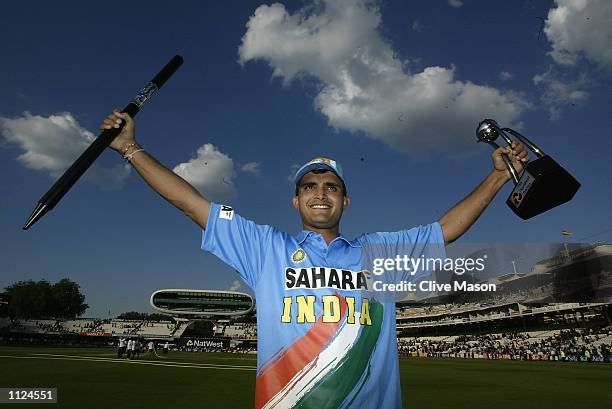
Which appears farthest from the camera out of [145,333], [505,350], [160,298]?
[160,298]

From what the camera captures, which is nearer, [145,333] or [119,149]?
[119,149]

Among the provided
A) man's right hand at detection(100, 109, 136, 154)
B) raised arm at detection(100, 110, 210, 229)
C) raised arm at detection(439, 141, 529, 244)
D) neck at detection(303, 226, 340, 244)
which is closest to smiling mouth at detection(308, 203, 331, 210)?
neck at detection(303, 226, 340, 244)

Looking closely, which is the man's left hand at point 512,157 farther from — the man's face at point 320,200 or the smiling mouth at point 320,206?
the smiling mouth at point 320,206

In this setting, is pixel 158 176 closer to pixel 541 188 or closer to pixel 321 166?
pixel 321 166

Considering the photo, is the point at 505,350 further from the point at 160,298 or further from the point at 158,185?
the point at 160,298

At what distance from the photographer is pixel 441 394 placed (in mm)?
15750

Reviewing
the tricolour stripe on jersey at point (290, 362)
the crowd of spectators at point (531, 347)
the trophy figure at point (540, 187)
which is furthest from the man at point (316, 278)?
the crowd of spectators at point (531, 347)

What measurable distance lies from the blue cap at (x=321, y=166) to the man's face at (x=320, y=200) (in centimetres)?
4

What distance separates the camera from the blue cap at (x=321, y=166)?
11.0ft

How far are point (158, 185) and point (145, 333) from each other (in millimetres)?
93459

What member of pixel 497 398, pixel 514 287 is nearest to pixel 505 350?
pixel 497 398

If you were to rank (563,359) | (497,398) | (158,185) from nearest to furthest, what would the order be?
1. (158,185)
2. (497,398)
3. (563,359)

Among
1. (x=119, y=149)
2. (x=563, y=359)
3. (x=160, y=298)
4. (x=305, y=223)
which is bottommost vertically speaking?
(x=563, y=359)

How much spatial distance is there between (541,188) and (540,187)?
0.05 ft
